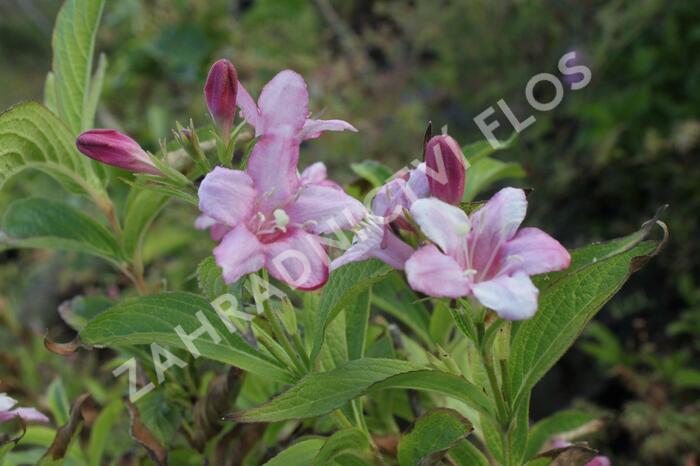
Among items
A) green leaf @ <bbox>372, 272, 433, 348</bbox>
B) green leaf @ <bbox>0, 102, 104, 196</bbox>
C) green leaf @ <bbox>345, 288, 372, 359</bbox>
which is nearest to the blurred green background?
green leaf @ <bbox>372, 272, 433, 348</bbox>

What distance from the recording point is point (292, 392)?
617mm

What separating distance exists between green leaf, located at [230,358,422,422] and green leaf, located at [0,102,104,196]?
32 cm

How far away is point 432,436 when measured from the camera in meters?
0.67

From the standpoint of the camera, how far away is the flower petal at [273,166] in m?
0.63

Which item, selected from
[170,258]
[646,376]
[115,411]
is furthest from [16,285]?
[646,376]

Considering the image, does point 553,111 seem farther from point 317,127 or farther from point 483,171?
point 317,127

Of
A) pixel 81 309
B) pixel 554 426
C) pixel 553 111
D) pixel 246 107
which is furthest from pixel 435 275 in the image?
pixel 553 111

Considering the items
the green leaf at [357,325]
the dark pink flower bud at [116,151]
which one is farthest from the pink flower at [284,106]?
the green leaf at [357,325]

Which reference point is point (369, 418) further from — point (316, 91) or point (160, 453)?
point (316, 91)

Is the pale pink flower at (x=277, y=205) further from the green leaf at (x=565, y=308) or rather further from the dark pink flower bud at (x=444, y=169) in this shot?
the green leaf at (x=565, y=308)

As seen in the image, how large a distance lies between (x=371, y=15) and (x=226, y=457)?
3392 mm

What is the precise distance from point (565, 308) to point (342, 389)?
0.67ft

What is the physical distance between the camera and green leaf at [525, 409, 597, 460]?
3.03ft

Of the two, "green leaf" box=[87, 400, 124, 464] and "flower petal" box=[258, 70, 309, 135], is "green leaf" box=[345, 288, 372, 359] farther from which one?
"green leaf" box=[87, 400, 124, 464]
